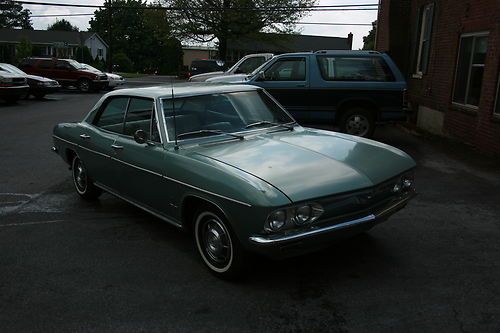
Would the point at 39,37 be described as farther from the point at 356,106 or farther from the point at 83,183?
the point at 83,183

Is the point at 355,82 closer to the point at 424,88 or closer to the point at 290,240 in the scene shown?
the point at 424,88

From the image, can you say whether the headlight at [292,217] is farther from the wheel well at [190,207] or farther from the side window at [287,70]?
the side window at [287,70]

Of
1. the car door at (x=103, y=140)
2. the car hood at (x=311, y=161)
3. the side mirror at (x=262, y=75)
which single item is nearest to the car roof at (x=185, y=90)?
the car door at (x=103, y=140)

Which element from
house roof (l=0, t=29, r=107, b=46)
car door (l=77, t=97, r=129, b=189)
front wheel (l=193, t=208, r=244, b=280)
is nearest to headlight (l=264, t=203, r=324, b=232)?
front wheel (l=193, t=208, r=244, b=280)

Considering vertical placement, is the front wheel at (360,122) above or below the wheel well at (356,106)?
below

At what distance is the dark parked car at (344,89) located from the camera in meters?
9.91

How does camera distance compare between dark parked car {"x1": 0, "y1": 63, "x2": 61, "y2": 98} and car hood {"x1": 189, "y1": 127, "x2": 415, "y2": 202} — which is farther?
dark parked car {"x1": 0, "y1": 63, "x2": 61, "y2": 98}

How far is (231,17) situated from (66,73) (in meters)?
18.5

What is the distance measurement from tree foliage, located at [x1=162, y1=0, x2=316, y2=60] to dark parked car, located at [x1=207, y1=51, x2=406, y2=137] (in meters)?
30.4

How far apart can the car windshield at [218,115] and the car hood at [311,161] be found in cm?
24

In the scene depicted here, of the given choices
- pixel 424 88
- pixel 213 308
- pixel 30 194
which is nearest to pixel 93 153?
pixel 30 194

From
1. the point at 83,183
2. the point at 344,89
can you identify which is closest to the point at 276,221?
the point at 83,183

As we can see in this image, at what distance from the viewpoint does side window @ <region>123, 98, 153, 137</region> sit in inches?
186

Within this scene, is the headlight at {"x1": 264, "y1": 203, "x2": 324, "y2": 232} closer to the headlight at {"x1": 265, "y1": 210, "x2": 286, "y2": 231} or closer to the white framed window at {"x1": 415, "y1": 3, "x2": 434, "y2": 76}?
the headlight at {"x1": 265, "y1": 210, "x2": 286, "y2": 231}
